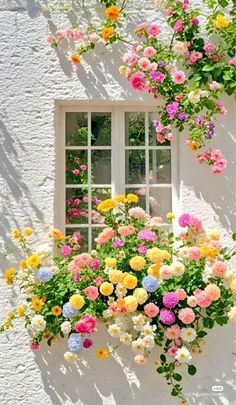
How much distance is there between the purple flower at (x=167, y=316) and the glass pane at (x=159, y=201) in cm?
93

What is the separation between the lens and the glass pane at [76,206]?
431 cm

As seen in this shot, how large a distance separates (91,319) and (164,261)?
0.72 m

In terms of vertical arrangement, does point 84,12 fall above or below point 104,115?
above

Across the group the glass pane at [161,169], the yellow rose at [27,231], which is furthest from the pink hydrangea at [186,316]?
the yellow rose at [27,231]

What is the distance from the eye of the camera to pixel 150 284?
3.65 m

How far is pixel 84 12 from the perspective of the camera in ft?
13.9

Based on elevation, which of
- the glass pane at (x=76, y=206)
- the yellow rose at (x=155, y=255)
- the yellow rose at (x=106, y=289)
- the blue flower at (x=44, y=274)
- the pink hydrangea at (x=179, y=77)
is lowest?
the yellow rose at (x=106, y=289)

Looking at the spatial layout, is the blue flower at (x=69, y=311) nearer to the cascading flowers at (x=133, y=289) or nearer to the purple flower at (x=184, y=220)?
the cascading flowers at (x=133, y=289)

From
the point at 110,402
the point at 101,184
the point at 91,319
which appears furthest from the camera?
the point at 101,184

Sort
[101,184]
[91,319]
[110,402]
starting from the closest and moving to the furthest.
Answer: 1. [91,319]
2. [110,402]
3. [101,184]

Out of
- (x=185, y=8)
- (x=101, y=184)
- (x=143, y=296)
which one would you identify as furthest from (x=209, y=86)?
(x=143, y=296)

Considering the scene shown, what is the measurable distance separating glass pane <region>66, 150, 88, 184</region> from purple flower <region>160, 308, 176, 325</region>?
4.41 ft

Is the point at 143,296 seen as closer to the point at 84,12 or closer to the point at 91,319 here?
the point at 91,319

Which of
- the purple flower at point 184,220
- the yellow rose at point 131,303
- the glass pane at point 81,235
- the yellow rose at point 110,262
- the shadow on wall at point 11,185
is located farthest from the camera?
the glass pane at point 81,235
